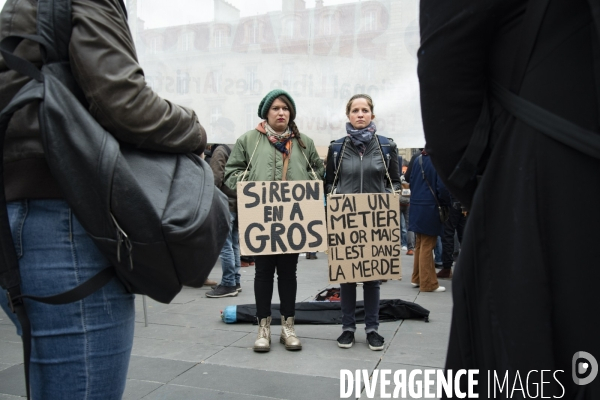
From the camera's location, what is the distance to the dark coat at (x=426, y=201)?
7395 mm

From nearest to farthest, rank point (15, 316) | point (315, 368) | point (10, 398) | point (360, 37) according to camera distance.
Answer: point (15, 316)
point (10, 398)
point (315, 368)
point (360, 37)

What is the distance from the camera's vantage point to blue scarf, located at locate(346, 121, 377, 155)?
4.75m

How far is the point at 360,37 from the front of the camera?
455 centimetres

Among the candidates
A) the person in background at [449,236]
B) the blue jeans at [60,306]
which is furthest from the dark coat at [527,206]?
the person in background at [449,236]

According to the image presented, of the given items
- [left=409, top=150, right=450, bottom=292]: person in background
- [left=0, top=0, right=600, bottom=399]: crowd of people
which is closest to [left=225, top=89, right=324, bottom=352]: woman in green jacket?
[left=0, top=0, right=600, bottom=399]: crowd of people

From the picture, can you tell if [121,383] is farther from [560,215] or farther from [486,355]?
[560,215]

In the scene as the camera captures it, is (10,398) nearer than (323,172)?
→ Yes

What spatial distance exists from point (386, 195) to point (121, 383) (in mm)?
3417

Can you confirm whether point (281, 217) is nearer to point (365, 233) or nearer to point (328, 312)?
point (365, 233)

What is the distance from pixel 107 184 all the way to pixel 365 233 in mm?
3483

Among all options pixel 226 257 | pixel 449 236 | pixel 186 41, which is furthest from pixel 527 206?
pixel 449 236

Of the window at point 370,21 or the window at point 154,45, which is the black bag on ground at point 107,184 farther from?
the window at point 154,45

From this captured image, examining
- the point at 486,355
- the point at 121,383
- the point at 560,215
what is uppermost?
the point at 560,215

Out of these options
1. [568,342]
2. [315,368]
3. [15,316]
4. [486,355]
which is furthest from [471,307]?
[315,368]
